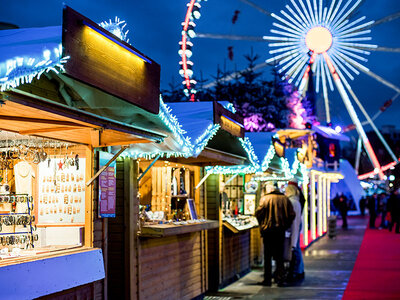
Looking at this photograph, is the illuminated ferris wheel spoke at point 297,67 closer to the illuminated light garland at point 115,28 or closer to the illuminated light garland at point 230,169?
the illuminated light garland at point 230,169

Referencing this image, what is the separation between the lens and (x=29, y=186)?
21.0 ft

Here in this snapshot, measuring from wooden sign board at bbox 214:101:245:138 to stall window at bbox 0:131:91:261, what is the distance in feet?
7.73

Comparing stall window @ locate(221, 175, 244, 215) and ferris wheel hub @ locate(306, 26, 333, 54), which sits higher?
ferris wheel hub @ locate(306, 26, 333, 54)

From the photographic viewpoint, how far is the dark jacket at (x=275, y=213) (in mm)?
11031

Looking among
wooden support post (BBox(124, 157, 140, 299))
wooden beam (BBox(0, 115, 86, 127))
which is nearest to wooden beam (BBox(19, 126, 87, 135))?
wooden beam (BBox(0, 115, 86, 127))

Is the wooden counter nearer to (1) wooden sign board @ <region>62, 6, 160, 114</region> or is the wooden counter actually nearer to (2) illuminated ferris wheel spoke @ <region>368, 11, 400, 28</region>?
(1) wooden sign board @ <region>62, 6, 160, 114</region>

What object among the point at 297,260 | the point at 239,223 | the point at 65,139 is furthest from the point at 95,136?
the point at 297,260

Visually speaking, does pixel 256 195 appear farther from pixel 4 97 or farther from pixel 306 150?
pixel 4 97

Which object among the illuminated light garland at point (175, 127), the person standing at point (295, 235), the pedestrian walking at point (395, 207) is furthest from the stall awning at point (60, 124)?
the pedestrian walking at point (395, 207)

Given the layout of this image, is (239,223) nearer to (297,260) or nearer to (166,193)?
(297,260)

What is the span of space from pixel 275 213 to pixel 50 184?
18.2 ft

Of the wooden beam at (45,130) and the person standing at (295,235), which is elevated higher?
the wooden beam at (45,130)

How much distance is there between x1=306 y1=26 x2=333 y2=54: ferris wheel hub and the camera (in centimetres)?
2278

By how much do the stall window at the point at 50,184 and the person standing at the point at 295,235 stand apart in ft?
20.8
